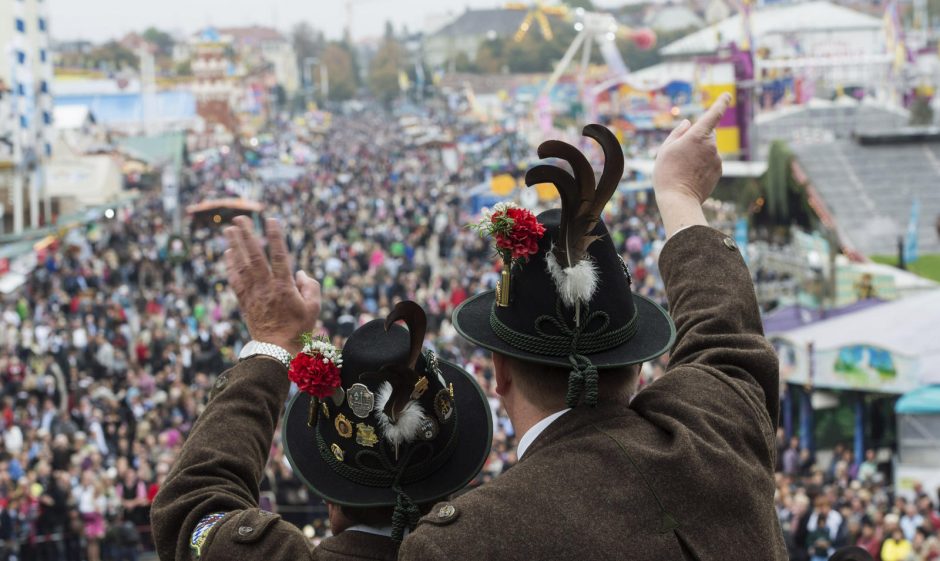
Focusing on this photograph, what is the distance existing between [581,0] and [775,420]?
110932 millimetres

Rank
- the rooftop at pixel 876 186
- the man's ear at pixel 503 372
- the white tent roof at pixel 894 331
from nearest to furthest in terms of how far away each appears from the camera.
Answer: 1. the man's ear at pixel 503 372
2. the white tent roof at pixel 894 331
3. the rooftop at pixel 876 186

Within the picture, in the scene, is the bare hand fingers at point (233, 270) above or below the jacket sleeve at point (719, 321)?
above

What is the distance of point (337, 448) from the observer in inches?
Result: 88.0

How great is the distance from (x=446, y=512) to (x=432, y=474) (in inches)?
16.1

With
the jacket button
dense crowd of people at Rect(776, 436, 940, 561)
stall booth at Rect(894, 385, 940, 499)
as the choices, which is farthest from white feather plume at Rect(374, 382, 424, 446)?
stall booth at Rect(894, 385, 940, 499)

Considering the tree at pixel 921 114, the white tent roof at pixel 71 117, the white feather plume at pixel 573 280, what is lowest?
the white feather plume at pixel 573 280

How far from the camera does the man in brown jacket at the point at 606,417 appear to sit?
5.98ft

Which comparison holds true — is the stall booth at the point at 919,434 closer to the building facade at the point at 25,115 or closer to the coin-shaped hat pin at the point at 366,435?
the coin-shaped hat pin at the point at 366,435

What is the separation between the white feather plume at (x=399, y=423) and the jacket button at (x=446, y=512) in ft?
1.14

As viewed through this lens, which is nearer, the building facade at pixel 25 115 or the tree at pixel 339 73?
the building facade at pixel 25 115

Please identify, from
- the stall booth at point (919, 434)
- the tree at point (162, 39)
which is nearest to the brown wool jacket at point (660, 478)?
the stall booth at point (919, 434)

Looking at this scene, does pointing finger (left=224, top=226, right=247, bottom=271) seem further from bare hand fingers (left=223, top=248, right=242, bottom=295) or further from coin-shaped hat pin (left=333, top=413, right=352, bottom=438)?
coin-shaped hat pin (left=333, top=413, right=352, bottom=438)

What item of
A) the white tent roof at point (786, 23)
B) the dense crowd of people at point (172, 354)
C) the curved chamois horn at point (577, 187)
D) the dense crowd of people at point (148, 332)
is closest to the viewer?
the curved chamois horn at point (577, 187)

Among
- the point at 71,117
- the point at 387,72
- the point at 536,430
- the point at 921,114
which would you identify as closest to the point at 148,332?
the point at 536,430
